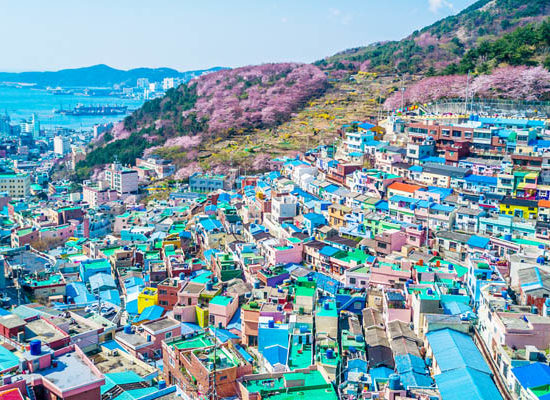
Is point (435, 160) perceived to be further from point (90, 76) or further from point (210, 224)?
point (90, 76)

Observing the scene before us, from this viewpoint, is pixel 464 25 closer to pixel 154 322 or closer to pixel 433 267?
pixel 433 267

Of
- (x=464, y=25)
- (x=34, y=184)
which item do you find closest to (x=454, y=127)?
(x=34, y=184)

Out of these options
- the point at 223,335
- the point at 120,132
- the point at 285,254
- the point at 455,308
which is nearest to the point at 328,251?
the point at 285,254

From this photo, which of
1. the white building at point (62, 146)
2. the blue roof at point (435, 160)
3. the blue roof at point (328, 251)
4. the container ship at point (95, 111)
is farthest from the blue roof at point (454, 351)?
the container ship at point (95, 111)

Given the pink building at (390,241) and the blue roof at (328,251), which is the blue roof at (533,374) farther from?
the blue roof at (328,251)

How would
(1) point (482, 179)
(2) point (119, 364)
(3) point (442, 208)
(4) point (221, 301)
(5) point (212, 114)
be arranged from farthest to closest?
(5) point (212, 114), (1) point (482, 179), (3) point (442, 208), (4) point (221, 301), (2) point (119, 364)

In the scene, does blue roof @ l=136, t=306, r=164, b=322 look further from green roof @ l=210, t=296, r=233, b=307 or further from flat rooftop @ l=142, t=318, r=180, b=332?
green roof @ l=210, t=296, r=233, b=307
